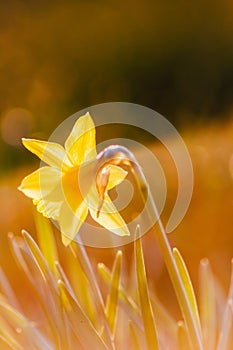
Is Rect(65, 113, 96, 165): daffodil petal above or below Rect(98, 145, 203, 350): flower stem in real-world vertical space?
above

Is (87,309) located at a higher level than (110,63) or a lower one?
lower

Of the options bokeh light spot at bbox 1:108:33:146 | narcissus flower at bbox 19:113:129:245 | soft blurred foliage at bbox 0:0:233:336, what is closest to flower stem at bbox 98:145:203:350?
narcissus flower at bbox 19:113:129:245

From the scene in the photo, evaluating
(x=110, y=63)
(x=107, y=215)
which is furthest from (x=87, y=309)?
(x=110, y=63)

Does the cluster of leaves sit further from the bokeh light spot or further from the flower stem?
the bokeh light spot

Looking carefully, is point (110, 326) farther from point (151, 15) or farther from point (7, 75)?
point (151, 15)

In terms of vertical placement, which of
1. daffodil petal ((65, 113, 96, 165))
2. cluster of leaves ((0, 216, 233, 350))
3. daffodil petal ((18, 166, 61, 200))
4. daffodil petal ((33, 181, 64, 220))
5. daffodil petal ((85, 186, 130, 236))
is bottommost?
cluster of leaves ((0, 216, 233, 350))

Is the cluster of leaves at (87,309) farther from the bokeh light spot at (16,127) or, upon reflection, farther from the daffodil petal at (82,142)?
the bokeh light spot at (16,127)

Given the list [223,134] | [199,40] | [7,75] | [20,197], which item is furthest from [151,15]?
[20,197]

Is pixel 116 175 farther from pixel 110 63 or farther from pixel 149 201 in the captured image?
pixel 110 63
